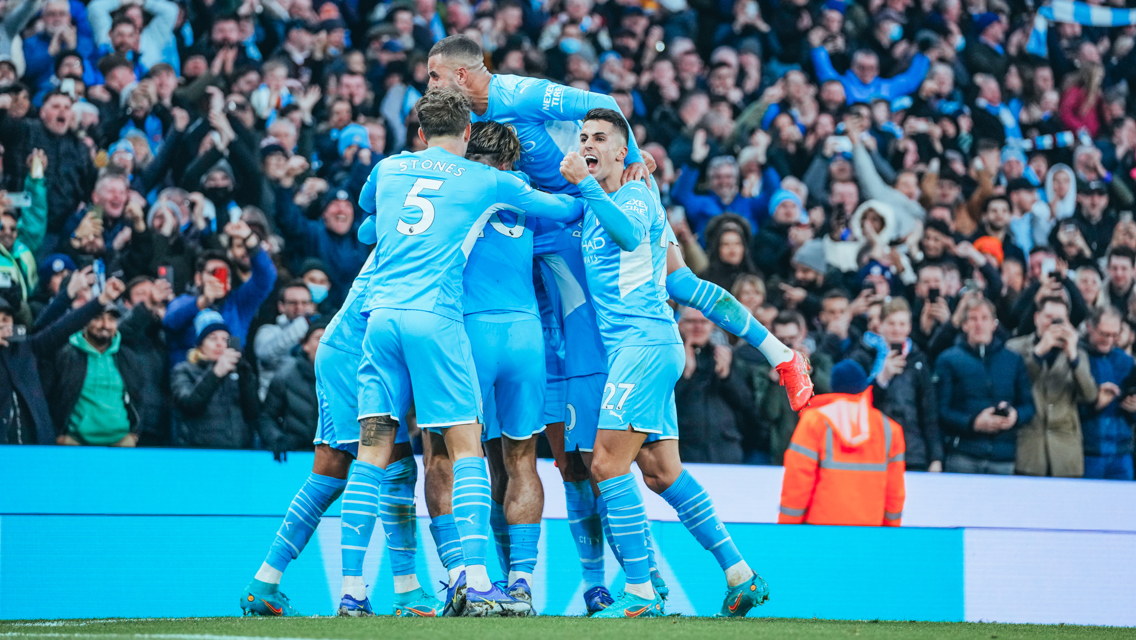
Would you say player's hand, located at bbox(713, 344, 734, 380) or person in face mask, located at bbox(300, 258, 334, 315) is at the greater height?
person in face mask, located at bbox(300, 258, 334, 315)

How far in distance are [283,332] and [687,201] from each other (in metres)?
4.04

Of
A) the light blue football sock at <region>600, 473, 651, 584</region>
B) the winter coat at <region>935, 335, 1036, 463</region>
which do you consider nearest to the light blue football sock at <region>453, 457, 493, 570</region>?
the light blue football sock at <region>600, 473, 651, 584</region>

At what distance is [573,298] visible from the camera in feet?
19.7

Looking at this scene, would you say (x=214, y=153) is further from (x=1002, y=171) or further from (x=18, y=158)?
(x=1002, y=171)

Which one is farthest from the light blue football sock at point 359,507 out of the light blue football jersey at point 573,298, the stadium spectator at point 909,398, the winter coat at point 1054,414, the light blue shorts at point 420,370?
the winter coat at point 1054,414

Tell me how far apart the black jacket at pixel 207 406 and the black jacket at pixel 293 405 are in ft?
0.66

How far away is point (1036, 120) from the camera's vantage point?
42.8 feet

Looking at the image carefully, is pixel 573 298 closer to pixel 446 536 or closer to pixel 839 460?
pixel 446 536

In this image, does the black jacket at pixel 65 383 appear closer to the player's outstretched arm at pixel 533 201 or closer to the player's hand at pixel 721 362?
the player's outstretched arm at pixel 533 201

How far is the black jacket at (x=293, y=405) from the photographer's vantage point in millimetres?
8398

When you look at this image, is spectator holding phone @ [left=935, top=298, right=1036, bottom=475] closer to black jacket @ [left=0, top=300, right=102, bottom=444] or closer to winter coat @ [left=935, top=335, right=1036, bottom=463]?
winter coat @ [left=935, top=335, right=1036, bottom=463]

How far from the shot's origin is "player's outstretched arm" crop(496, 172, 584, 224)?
17.3 ft

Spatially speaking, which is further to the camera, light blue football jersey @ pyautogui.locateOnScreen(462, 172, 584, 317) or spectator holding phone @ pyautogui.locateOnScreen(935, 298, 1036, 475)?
spectator holding phone @ pyautogui.locateOnScreen(935, 298, 1036, 475)

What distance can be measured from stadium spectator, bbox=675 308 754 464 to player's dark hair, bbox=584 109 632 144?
3.66 m
